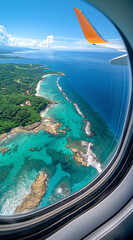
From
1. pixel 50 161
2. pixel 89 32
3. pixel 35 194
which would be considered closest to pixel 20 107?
pixel 50 161

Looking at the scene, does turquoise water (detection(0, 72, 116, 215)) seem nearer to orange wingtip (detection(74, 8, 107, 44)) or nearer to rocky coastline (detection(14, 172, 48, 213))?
rocky coastline (detection(14, 172, 48, 213))

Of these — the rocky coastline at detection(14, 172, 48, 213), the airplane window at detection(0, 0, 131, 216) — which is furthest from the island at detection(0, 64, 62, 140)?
the rocky coastline at detection(14, 172, 48, 213)

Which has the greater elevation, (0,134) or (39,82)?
(39,82)

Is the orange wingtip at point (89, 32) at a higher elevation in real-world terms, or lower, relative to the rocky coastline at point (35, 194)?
higher

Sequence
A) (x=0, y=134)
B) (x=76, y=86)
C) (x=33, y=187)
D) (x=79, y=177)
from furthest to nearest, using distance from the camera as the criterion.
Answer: (x=76, y=86) < (x=0, y=134) < (x=79, y=177) < (x=33, y=187)

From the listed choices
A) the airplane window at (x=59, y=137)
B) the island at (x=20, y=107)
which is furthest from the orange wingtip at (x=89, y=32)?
the island at (x=20, y=107)

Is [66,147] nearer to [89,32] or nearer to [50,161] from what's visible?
[50,161]

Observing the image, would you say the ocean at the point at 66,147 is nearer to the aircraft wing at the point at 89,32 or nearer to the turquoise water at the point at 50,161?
the turquoise water at the point at 50,161

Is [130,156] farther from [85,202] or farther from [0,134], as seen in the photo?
[0,134]

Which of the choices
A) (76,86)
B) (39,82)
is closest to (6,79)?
(39,82)
